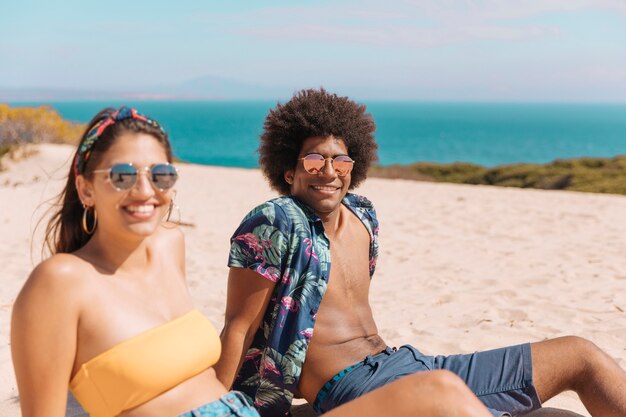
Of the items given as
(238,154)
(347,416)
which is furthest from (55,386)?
(238,154)

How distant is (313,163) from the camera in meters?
3.19

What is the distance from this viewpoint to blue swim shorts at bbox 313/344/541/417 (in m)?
2.92

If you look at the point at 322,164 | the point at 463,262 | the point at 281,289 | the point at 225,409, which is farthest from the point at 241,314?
the point at 463,262

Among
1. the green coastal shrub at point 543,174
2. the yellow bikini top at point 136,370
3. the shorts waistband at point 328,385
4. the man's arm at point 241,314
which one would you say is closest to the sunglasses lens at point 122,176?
the yellow bikini top at point 136,370

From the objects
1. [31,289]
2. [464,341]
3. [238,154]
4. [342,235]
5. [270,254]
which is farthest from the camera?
[238,154]

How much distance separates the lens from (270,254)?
2936 mm

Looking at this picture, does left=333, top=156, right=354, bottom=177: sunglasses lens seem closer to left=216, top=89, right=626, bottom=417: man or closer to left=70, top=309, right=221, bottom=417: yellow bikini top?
left=216, top=89, right=626, bottom=417: man

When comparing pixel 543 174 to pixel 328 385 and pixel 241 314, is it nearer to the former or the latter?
pixel 328 385

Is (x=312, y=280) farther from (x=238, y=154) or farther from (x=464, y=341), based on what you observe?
(x=238, y=154)

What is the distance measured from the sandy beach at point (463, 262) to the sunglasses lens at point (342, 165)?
1.13 metres

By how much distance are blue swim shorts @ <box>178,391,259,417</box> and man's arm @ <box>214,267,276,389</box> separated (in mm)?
484

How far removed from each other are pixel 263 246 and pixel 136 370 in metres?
0.92

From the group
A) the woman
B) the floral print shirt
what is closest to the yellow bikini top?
the woman

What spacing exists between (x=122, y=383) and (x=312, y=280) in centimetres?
104
